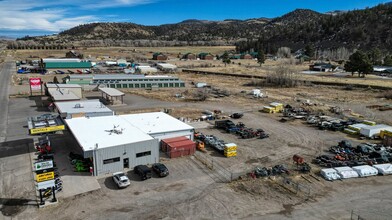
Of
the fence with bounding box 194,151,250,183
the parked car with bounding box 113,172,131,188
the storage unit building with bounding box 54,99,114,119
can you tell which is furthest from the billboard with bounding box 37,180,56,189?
the storage unit building with bounding box 54,99,114,119

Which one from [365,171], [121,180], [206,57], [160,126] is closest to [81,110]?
[160,126]

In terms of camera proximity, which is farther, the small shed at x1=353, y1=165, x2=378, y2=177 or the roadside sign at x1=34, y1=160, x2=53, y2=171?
the small shed at x1=353, y1=165, x2=378, y2=177

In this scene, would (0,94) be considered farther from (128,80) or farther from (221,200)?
(221,200)

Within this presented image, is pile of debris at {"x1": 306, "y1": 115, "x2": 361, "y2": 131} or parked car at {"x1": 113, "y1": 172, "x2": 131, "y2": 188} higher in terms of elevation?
pile of debris at {"x1": 306, "y1": 115, "x2": 361, "y2": 131}

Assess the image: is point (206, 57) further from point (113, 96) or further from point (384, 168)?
point (384, 168)

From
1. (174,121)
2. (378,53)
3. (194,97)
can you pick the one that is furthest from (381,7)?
(174,121)

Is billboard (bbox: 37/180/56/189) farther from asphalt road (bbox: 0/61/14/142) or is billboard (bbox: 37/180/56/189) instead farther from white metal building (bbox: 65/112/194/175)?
asphalt road (bbox: 0/61/14/142)
